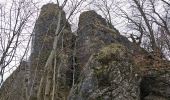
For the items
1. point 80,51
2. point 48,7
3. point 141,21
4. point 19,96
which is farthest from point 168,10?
point 19,96

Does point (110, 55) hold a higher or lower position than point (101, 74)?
higher

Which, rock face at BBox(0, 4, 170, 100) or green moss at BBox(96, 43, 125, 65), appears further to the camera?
green moss at BBox(96, 43, 125, 65)

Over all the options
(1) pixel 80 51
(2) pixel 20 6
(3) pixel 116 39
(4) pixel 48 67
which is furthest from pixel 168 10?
(2) pixel 20 6

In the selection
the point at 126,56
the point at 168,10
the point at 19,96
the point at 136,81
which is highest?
the point at 168,10

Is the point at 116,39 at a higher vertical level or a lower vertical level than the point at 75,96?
higher

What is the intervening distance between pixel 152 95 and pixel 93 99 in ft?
9.78

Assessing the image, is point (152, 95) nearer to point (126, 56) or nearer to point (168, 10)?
point (126, 56)

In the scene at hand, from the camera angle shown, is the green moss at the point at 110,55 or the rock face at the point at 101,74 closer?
the rock face at the point at 101,74

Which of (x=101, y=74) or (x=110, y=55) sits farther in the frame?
(x=110, y=55)

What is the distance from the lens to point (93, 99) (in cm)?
1163

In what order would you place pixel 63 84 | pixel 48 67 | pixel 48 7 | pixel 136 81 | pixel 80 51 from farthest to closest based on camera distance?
pixel 48 7 → pixel 80 51 → pixel 63 84 → pixel 136 81 → pixel 48 67

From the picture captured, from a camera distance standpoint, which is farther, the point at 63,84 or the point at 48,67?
the point at 63,84

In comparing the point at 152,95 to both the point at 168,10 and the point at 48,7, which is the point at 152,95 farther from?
the point at 48,7

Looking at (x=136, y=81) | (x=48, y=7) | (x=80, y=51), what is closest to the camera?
(x=136, y=81)
